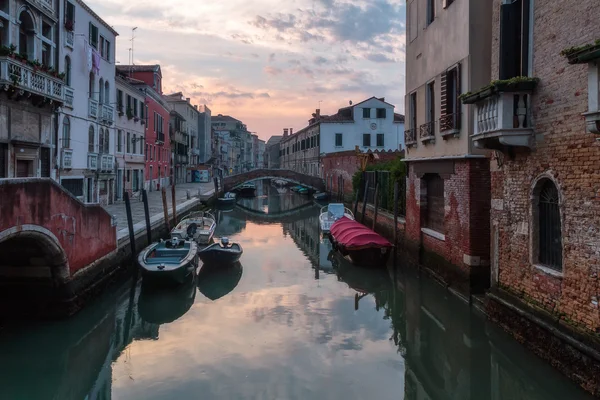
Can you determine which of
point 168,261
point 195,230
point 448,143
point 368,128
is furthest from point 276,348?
point 368,128

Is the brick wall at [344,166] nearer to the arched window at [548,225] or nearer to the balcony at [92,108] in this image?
the balcony at [92,108]

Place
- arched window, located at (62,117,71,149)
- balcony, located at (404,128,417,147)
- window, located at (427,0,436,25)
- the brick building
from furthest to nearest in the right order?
arched window, located at (62,117,71,149)
balcony, located at (404,128,417,147)
window, located at (427,0,436,25)
the brick building

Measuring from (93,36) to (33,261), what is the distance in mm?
13620

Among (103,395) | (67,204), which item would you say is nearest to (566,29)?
(103,395)

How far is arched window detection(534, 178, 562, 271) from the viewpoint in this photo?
686 centimetres

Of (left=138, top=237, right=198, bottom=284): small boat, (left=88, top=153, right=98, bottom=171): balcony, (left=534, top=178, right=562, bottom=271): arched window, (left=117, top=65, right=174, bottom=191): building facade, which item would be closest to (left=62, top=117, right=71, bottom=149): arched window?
(left=88, top=153, right=98, bottom=171): balcony

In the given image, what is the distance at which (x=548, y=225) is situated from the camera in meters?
7.10

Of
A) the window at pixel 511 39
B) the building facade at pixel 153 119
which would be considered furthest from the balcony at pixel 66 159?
the window at pixel 511 39

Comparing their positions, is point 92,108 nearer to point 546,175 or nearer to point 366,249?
point 366,249

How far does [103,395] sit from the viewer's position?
6793mm

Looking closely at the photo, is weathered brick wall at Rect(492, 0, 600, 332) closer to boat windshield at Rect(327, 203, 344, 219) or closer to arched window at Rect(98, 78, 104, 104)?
boat windshield at Rect(327, 203, 344, 219)

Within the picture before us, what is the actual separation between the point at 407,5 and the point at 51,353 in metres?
12.4

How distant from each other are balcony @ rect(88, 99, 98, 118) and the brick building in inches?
642

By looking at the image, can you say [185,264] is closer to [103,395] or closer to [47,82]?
[103,395]
